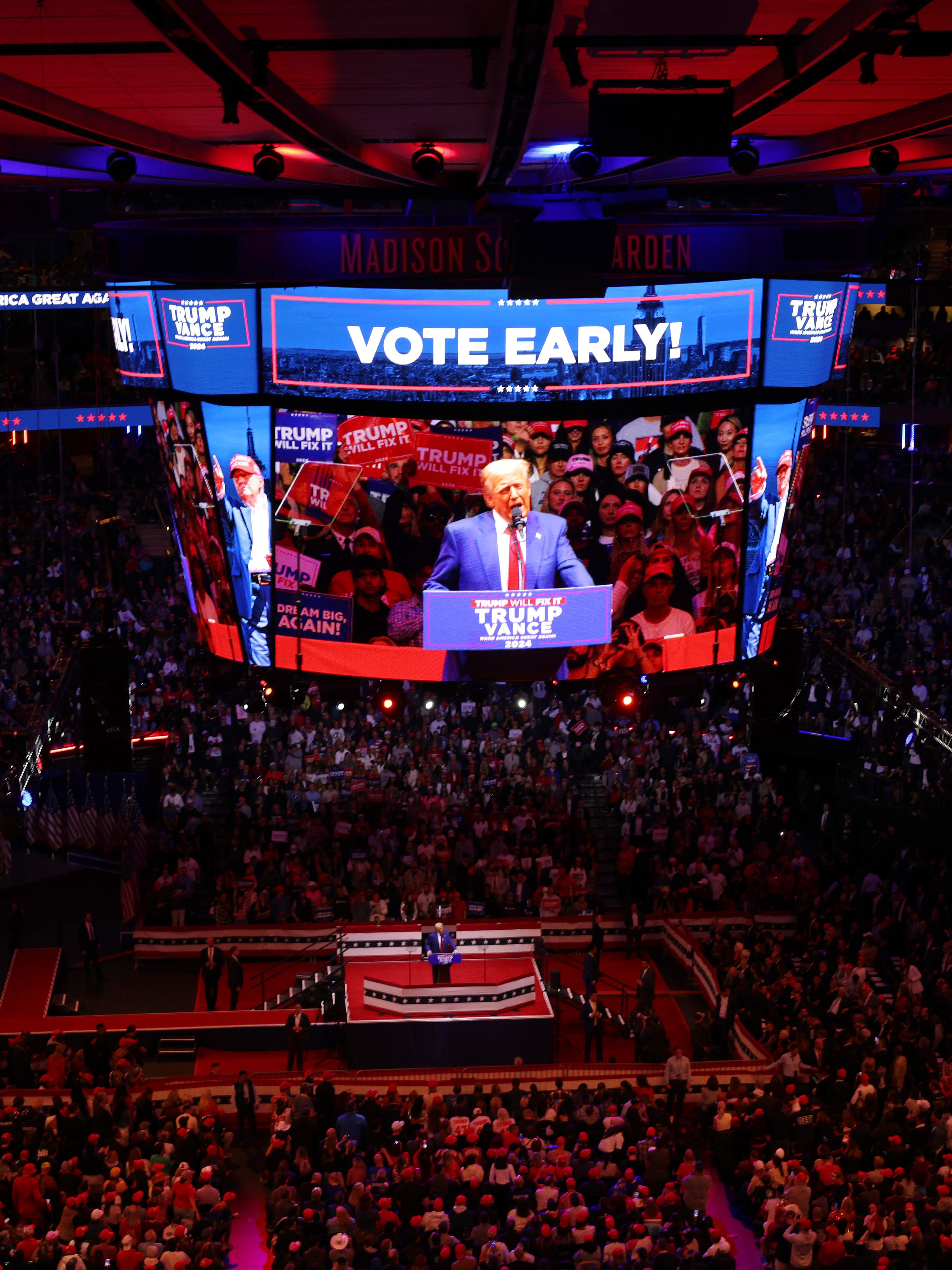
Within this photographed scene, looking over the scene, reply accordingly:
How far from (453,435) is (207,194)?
4.08 meters

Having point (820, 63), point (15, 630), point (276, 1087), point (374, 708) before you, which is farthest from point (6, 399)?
point (820, 63)

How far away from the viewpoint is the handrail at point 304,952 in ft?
79.3

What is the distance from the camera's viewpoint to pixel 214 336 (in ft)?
58.2

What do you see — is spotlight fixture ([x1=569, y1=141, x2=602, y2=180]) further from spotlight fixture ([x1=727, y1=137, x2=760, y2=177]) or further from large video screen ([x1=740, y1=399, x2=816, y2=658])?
large video screen ([x1=740, y1=399, x2=816, y2=658])

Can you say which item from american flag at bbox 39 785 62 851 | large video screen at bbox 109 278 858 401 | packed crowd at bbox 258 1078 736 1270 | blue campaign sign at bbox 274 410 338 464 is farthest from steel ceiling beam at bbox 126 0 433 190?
american flag at bbox 39 785 62 851

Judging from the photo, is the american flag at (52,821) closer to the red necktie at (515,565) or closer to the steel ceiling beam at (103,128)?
the red necktie at (515,565)

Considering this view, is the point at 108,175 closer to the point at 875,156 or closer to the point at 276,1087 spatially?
the point at 875,156

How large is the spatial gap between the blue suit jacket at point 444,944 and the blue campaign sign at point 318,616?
6304mm

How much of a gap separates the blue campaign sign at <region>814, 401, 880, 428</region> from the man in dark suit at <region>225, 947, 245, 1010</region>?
13541 millimetres

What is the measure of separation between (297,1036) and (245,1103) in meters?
1.86

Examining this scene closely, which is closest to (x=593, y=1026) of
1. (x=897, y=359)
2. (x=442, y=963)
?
(x=442, y=963)

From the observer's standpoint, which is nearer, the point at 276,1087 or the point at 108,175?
the point at 108,175

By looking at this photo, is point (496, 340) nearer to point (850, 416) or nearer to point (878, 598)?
point (850, 416)

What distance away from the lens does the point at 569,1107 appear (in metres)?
17.5
